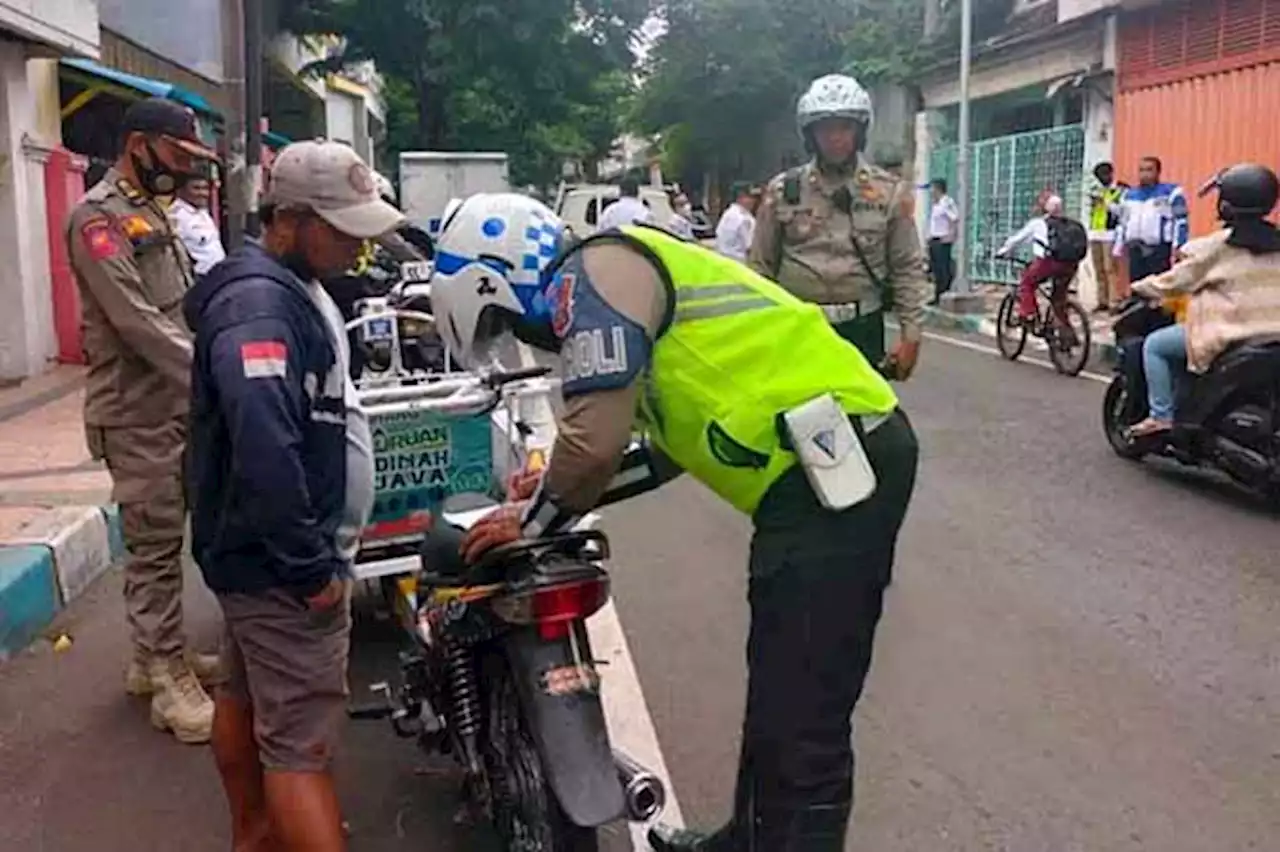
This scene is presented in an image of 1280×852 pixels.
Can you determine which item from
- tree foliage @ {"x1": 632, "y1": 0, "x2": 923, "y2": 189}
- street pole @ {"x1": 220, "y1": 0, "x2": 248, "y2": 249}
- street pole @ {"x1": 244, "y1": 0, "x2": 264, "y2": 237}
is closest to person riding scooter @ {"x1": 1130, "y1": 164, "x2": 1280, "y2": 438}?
street pole @ {"x1": 220, "y1": 0, "x2": 248, "y2": 249}

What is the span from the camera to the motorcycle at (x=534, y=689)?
2.91m

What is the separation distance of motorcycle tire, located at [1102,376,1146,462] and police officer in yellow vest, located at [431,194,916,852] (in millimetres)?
5930

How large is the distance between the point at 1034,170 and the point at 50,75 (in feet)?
44.9

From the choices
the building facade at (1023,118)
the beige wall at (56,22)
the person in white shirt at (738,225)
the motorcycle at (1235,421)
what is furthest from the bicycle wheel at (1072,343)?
the beige wall at (56,22)

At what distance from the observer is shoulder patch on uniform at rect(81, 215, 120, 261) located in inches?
170

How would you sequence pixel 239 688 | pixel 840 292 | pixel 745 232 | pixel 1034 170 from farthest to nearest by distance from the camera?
pixel 1034 170
pixel 745 232
pixel 840 292
pixel 239 688

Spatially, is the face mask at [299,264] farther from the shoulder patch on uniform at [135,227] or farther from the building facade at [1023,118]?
the building facade at [1023,118]

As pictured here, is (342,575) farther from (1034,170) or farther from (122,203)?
(1034,170)

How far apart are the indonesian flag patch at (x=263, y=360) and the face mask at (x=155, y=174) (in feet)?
6.28

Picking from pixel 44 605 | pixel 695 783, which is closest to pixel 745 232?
pixel 44 605

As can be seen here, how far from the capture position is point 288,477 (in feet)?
9.02

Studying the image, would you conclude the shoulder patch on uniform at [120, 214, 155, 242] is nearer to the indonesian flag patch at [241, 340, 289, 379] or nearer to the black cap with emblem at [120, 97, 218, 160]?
the black cap with emblem at [120, 97, 218, 160]

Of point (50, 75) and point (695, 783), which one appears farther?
point (50, 75)

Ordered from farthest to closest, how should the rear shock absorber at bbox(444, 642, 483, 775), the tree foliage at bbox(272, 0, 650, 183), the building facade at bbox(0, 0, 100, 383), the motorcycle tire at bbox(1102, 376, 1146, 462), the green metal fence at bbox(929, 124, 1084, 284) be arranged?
the tree foliage at bbox(272, 0, 650, 183) < the green metal fence at bbox(929, 124, 1084, 284) < the building facade at bbox(0, 0, 100, 383) < the motorcycle tire at bbox(1102, 376, 1146, 462) < the rear shock absorber at bbox(444, 642, 483, 775)
